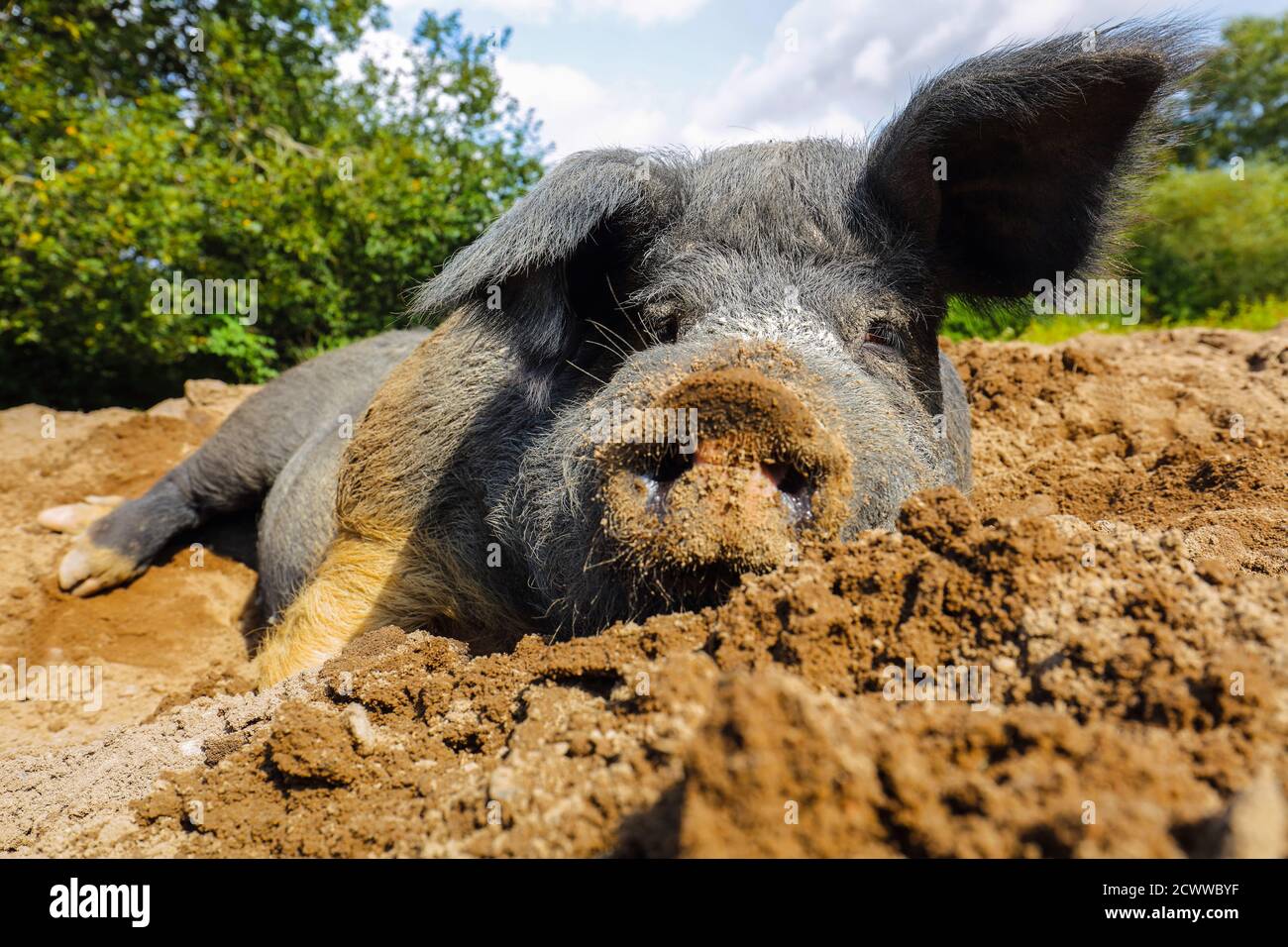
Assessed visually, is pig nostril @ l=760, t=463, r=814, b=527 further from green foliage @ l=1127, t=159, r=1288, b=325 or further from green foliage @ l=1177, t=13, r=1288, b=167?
green foliage @ l=1177, t=13, r=1288, b=167

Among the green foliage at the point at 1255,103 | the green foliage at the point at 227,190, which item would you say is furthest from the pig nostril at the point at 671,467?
the green foliage at the point at 1255,103

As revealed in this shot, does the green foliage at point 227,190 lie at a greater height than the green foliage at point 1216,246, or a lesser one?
lesser

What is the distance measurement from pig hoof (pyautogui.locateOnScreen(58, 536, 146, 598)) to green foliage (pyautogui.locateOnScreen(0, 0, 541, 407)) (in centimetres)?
446

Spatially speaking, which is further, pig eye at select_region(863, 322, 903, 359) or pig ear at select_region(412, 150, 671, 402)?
pig eye at select_region(863, 322, 903, 359)

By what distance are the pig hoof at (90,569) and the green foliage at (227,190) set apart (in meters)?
4.46

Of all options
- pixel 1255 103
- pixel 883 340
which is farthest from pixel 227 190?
pixel 1255 103

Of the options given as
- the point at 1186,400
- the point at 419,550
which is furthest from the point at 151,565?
the point at 1186,400

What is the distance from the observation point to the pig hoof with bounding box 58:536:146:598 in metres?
5.25

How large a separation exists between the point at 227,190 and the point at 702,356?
30.8 ft

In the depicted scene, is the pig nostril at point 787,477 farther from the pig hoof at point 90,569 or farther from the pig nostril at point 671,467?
the pig hoof at point 90,569

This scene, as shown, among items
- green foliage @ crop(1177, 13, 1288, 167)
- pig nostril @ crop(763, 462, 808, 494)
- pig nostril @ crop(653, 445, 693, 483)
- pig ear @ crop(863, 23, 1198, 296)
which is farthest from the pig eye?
green foliage @ crop(1177, 13, 1288, 167)

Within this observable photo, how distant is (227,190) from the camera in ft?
30.9

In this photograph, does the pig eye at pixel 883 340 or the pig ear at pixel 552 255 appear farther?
the pig eye at pixel 883 340

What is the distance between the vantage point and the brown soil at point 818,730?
41.1 inches
